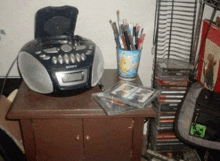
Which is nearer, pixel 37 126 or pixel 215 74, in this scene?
pixel 37 126

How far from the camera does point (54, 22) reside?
773 mm

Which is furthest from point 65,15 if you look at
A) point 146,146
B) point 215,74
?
point 146,146

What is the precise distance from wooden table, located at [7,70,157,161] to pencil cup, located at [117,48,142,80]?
0.17 meters

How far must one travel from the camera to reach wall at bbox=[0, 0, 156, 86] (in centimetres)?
91

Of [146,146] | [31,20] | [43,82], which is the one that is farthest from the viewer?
[146,146]

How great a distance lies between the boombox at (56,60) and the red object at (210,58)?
42cm

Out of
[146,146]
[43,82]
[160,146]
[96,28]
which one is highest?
[96,28]

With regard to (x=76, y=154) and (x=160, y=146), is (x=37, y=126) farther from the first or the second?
(x=160, y=146)

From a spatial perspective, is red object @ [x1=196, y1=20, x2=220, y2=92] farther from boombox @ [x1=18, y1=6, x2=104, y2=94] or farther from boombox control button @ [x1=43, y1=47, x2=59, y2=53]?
boombox control button @ [x1=43, y1=47, x2=59, y2=53]

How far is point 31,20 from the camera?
0.93 meters

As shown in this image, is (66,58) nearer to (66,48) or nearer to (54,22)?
(66,48)

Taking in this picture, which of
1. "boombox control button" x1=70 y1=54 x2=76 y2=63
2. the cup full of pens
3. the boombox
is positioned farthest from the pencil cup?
"boombox control button" x1=70 y1=54 x2=76 y2=63

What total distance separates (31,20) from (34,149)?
0.53 meters

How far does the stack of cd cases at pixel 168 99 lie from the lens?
878 millimetres
